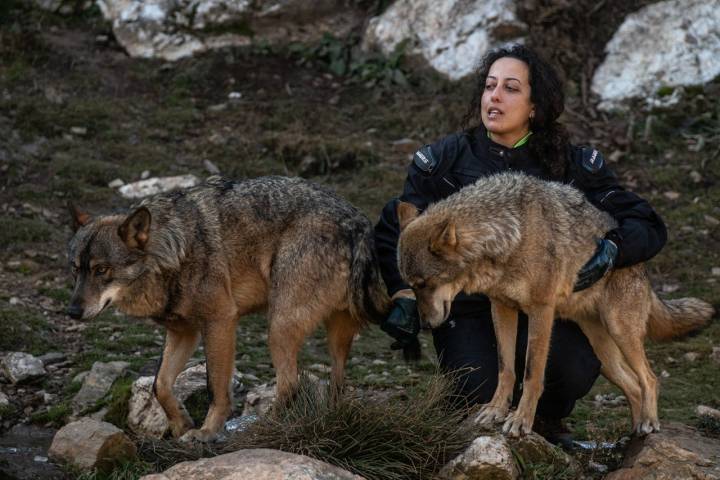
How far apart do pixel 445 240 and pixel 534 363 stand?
916 mm

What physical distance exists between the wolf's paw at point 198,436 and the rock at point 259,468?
1025 millimetres

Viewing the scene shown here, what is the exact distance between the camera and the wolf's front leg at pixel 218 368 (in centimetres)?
634

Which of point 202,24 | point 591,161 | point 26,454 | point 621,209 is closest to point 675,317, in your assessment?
point 621,209

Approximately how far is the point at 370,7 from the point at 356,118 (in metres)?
2.25

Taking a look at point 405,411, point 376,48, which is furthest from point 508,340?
point 376,48

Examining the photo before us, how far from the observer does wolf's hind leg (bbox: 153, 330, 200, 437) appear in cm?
646

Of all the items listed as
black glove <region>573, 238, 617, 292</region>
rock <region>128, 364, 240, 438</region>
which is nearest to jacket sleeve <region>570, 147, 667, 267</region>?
black glove <region>573, 238, 617, 292</region>

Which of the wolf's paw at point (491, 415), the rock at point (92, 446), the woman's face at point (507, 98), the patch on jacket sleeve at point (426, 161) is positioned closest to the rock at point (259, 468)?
the rock at point (92, 446)

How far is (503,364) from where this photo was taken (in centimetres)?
595

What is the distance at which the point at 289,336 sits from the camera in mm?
6242

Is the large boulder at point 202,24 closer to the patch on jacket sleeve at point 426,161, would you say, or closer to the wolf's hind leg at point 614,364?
the patch on jacket sleeve at point 426,161

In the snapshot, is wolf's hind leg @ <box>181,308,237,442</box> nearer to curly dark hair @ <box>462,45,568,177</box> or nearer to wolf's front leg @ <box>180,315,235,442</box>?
wolf's front leg @ <box>180,315,235,442</box>

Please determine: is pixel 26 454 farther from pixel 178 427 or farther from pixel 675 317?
pixel 675 317

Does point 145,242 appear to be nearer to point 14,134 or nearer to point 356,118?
point 14,134
